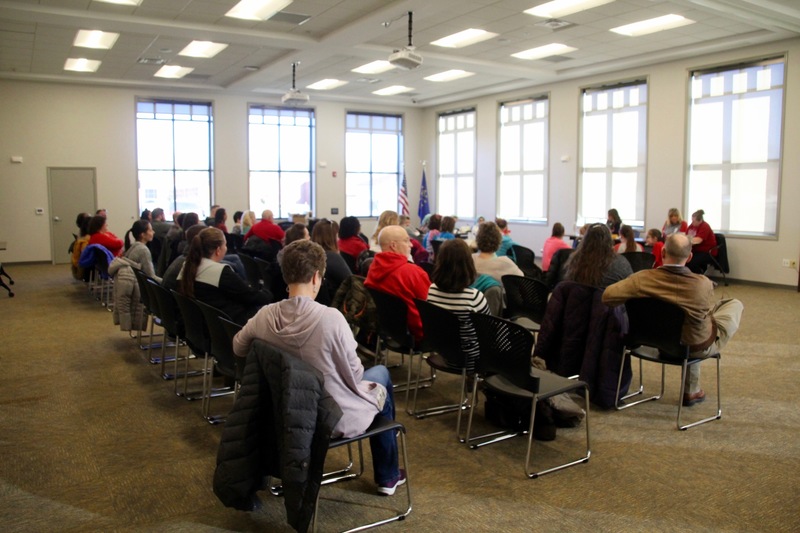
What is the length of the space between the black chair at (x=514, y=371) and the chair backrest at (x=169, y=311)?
231 centimetres

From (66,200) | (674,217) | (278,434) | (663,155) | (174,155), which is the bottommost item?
(278,434)

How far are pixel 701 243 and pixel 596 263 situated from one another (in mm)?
7587

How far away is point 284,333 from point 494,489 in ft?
4.66

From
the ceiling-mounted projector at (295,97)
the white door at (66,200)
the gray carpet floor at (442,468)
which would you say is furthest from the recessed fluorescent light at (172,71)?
the gray carpet floor at (442,468)

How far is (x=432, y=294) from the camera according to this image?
430 cm

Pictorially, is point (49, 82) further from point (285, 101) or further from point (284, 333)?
point (284, 333)

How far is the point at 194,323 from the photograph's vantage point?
14.6 feet

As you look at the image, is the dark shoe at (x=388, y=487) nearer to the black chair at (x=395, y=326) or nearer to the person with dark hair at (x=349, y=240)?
the black chair at (x=395, y=326)

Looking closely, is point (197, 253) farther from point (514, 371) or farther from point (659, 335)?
point (659, 335)

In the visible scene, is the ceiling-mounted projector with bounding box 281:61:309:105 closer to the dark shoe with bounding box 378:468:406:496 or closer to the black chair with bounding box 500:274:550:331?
the black chair with bounding box 500:274:550:331

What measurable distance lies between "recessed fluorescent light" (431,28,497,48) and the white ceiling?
0.72 feet

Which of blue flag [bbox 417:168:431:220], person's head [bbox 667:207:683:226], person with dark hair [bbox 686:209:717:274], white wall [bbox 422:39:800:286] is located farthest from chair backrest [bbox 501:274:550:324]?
blue flag [bbox 417:168:431:220]

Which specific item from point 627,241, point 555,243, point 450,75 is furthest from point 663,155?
point 555,243

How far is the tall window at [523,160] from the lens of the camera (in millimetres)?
15234
